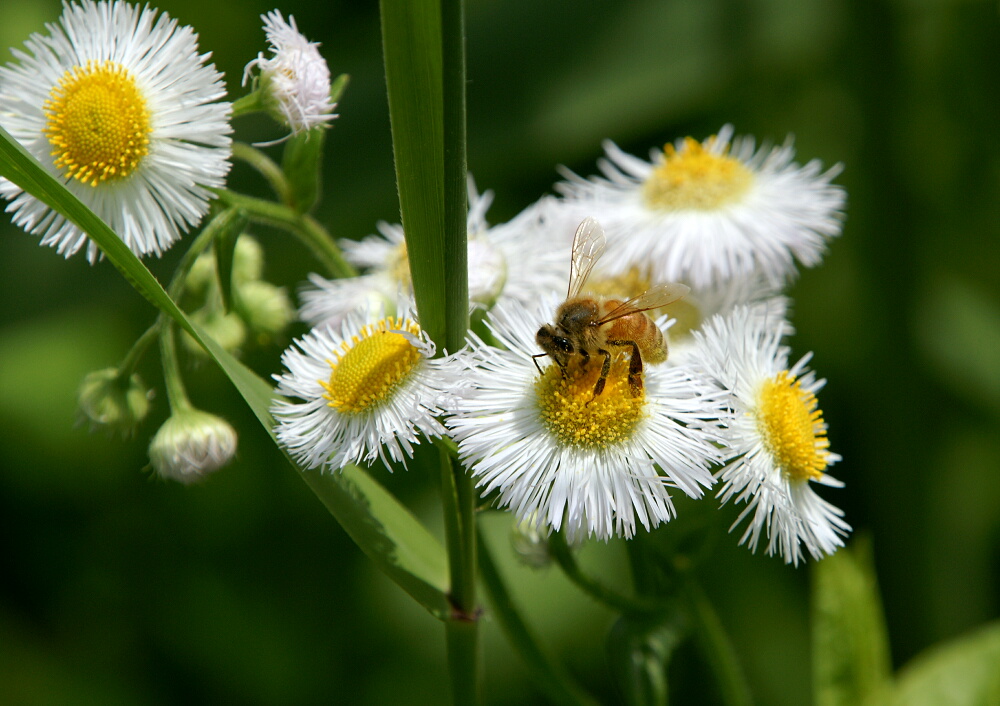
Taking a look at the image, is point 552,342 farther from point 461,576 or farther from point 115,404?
point 115,404

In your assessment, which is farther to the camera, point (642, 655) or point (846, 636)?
point (846, 636)

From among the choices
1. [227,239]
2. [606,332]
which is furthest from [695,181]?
[227,239]

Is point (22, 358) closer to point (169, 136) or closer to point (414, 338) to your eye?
point (169, 136)

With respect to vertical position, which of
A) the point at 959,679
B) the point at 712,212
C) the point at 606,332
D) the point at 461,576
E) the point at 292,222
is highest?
the point at 712,212

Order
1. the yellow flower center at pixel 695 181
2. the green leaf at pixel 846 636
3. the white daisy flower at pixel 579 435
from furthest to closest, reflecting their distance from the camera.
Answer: the yellow flower center at pixel 695 181 < the green leaf at pixel 846 636 < the white daisy flower at pixel 579 435

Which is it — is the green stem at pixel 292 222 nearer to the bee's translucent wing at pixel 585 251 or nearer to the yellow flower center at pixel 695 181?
the bee's translucent wing at pixel 585 251

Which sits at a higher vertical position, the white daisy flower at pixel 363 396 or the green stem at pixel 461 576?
the white daisy flower at pixel 363 396

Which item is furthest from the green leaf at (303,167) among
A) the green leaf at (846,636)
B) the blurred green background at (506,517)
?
the blurred green background at (506,517)
